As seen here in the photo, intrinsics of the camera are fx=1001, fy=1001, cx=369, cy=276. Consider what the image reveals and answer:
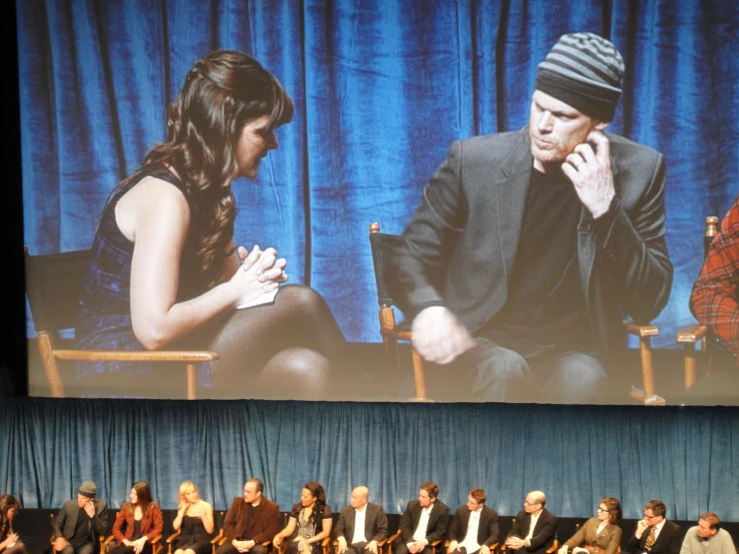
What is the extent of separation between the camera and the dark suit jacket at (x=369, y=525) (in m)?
6.93

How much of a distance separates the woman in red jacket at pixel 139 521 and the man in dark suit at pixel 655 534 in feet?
10.6

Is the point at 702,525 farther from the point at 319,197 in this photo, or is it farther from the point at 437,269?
the point at 319,197

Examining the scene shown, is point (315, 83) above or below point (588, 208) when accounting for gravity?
above

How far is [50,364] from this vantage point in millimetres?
8250

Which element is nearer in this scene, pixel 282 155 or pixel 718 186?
pixel 718 186

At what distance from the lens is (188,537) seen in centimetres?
688

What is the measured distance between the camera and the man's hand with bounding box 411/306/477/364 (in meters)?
7.82

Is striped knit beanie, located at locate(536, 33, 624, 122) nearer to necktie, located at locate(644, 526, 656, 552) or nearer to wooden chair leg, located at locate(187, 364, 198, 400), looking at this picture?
necktie, located at locate(644, 526, 656, 552)

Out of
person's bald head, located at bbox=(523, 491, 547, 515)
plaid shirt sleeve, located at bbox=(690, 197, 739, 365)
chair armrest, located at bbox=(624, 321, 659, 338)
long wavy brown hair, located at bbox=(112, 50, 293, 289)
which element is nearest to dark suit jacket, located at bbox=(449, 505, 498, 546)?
person's bald head, located at bbox=(523, 491, 547, 515)

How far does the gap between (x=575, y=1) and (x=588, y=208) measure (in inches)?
61.0

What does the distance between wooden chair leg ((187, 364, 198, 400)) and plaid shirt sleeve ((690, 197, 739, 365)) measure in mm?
3918

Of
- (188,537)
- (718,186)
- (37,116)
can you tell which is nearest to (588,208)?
(718,186)

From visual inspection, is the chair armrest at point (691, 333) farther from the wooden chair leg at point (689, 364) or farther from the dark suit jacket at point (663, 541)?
the dark suit jacket at point (663, 541)

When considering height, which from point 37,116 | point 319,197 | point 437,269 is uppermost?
point 37,116
